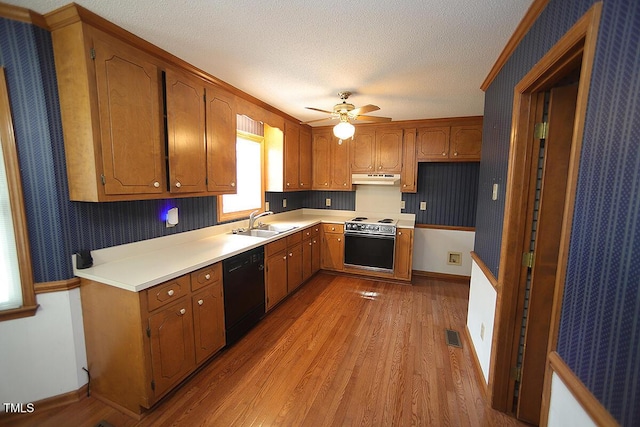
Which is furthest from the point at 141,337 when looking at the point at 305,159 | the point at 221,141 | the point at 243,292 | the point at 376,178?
the point at 376,178

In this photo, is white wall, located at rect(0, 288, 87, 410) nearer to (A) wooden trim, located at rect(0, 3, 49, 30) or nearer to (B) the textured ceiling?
(A) wooden trim, located at rect(0, 3, 49, 30)

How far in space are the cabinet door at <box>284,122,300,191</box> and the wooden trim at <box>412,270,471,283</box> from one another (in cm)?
239

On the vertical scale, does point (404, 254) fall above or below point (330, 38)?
below

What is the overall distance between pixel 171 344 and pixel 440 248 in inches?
147

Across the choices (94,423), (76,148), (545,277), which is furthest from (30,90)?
(545,277)

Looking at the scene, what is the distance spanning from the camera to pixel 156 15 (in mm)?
1519

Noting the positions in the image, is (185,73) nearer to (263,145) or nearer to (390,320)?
(263,145)

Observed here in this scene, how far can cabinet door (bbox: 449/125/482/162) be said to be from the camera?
3.65 meters

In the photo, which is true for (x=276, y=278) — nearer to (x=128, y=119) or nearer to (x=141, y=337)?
(x=141, y=337)

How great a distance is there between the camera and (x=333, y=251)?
423 centimetres

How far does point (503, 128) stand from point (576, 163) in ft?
3.42

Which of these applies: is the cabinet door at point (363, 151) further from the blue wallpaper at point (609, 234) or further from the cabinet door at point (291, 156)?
the blue wallpaper at point (609, 234)

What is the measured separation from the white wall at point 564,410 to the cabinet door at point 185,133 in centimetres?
245

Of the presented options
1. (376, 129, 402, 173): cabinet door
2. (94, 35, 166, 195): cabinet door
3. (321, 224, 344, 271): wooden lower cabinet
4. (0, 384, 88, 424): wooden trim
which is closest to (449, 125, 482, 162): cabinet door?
(376, 129, 402, 173): cabinet door
